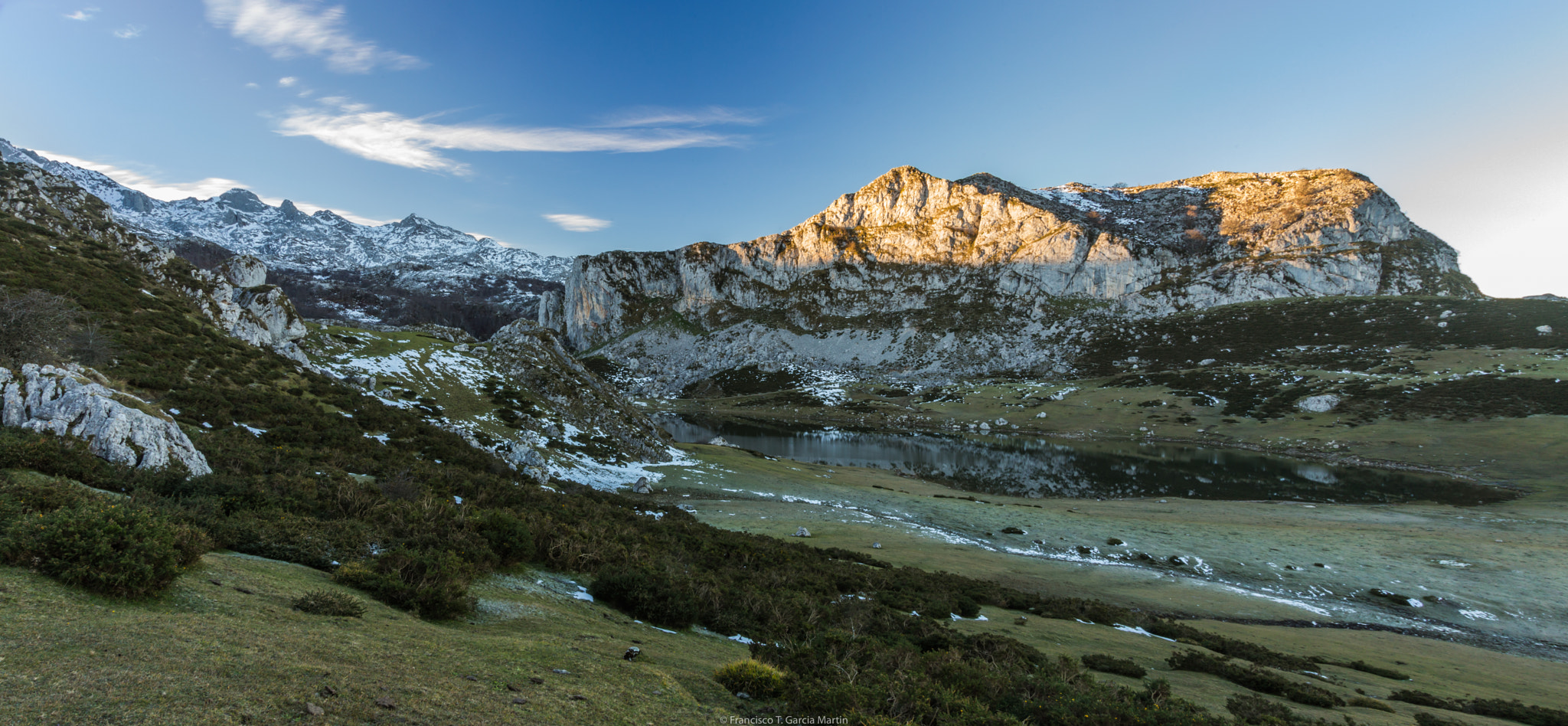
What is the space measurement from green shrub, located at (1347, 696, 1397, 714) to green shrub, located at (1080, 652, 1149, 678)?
412cm

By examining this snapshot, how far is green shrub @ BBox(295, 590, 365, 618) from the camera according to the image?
834 cm

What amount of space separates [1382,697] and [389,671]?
2112 cm

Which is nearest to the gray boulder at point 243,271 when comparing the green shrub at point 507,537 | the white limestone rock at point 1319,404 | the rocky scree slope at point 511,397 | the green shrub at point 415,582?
the rocky scree slope at point 511,397

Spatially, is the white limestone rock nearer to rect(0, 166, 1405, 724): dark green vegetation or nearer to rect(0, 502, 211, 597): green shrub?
rect(0, 166, 1405, 724): dark green vegetation

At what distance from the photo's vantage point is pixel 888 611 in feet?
50.8

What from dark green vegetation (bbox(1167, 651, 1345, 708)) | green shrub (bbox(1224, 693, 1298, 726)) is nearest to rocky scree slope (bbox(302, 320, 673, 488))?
dark green vegetation (bbox(1167, 651, 1345, 708))

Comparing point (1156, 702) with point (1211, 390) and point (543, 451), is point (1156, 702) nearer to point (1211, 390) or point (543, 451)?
point (543, 451)

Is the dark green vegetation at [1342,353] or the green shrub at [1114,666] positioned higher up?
the dark green vegetation at [1342,353]

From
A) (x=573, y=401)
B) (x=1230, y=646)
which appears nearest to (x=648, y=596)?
(x=1230, y=646)

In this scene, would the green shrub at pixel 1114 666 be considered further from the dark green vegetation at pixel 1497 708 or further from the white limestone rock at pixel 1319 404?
the white limestone rock at pixel 1319 404

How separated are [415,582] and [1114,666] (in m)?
15.3

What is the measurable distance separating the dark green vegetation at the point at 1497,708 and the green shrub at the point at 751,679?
16.0 meters

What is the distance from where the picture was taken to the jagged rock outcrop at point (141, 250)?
30203mm

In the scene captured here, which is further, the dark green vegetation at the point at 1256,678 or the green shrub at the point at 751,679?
the dark green vegetation at the point at 1256,678
